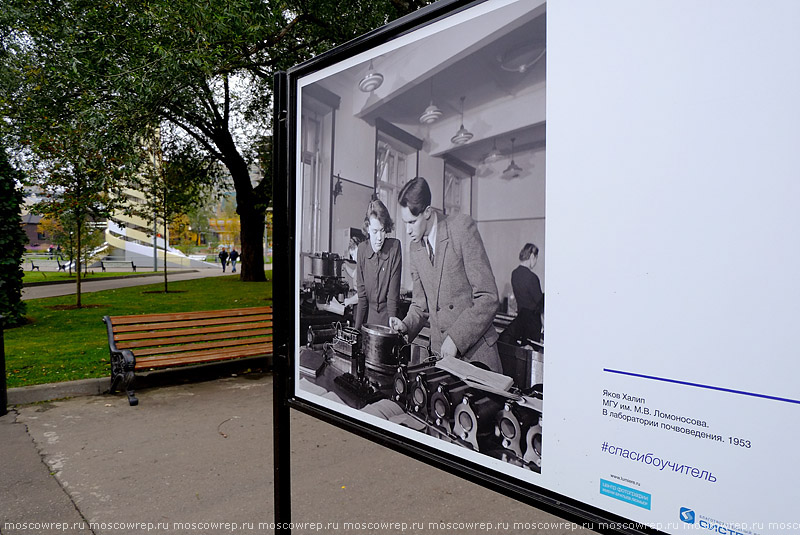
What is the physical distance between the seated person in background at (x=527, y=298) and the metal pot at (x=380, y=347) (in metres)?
0.49

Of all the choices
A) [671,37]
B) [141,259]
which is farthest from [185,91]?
[141,259]

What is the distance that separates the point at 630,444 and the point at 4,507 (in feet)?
12.8

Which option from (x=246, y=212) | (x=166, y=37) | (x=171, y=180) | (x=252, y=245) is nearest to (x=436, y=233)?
(x=166, y=37)

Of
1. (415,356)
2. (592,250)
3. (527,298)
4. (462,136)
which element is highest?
(462,136)

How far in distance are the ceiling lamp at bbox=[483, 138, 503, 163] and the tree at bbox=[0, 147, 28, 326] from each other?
35.0 feet

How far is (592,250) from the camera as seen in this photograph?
1285 millimetres

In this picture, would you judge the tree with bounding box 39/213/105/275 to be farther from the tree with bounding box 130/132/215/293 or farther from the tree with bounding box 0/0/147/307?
the tree with bounding box 0/0/147/307

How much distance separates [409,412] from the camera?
69.8 inches

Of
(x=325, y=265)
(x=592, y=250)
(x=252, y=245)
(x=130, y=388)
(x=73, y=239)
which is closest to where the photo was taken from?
(x=592, y=250)

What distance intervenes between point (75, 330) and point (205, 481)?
7829mm

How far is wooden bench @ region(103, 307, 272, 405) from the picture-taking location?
595 cm

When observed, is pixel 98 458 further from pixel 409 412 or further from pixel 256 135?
pixel 256 135

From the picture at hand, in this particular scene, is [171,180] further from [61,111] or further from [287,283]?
[287,283]

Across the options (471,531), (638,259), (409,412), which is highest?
(638,259)
